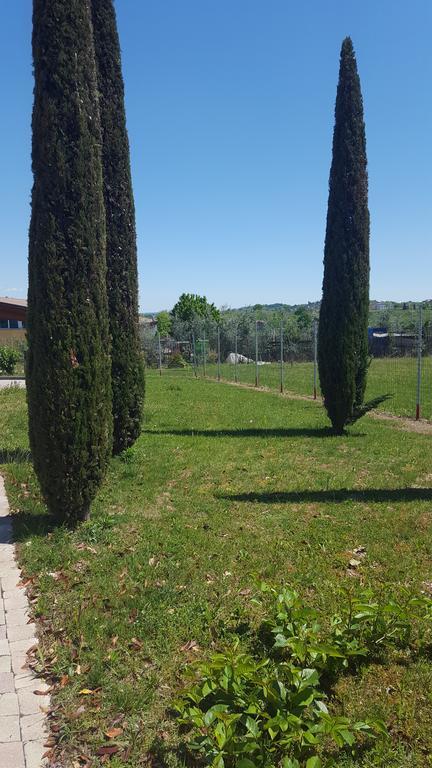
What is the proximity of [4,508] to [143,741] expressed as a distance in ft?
12.6

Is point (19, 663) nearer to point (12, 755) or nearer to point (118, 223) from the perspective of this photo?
point (12, 755)

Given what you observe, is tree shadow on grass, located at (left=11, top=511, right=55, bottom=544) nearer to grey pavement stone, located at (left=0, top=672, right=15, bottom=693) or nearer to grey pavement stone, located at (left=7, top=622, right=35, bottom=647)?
grey pavement stone, located at (left=7, top=622, right=35, bottom=647)

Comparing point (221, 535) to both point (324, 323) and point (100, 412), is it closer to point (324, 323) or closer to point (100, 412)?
point (100, 412)

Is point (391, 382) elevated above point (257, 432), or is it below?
above

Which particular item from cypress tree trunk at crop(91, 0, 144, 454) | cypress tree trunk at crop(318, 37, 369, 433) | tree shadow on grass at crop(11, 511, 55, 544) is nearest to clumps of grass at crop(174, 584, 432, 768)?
tree shadow on grass at crop(11, 511, 55, 544)

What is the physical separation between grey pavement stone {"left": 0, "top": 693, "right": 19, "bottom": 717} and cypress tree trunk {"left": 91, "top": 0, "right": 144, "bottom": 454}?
4.27 m

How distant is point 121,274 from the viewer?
6.67 metres

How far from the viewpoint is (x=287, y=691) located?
221 centimetres

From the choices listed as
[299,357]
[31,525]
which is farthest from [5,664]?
[299,357]

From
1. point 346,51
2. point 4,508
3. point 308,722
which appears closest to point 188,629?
point 308,722

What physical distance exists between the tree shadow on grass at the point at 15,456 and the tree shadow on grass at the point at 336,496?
333 cm

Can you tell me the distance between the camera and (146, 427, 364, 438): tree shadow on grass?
9.28 m

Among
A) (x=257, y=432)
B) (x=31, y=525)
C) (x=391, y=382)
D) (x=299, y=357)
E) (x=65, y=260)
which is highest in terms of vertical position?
(x=65, y=260)

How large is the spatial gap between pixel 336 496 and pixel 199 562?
216 centimetres
